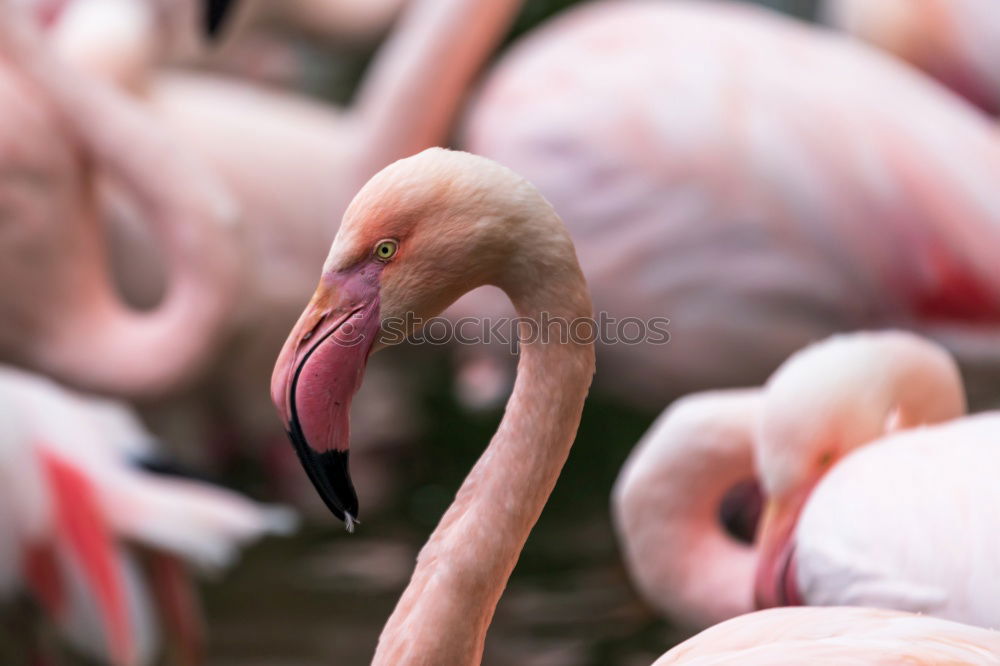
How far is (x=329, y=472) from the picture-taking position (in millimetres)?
1503

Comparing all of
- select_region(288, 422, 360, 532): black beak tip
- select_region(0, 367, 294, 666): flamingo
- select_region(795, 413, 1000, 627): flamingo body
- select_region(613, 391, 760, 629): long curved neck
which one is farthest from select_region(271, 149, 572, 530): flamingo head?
select_region(0, 367, 294, 666): flamingo

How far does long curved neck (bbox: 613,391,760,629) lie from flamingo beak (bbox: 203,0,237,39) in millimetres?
1780

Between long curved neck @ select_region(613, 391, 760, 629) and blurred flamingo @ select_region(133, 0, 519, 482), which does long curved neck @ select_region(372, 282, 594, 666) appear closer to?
long curved neck @ select_region(613, 391, 760, 629)

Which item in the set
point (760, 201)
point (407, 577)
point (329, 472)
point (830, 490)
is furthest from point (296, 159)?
point (329, 472)

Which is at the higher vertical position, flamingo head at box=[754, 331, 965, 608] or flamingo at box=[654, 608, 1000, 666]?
flamingo at box=[654, 608, 1000, 666]

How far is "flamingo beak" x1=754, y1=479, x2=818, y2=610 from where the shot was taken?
2.13m

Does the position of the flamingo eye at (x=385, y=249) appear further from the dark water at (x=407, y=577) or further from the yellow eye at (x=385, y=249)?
the dark water at (x=407, y=577)

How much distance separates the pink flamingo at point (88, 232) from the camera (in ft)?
11.2

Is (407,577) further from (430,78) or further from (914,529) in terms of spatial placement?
(914,529)

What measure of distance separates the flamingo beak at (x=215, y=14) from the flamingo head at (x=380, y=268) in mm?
2400

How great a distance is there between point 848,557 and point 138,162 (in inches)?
79.9

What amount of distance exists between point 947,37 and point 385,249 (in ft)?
11.9

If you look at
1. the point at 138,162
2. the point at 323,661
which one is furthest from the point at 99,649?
the point at 138,162

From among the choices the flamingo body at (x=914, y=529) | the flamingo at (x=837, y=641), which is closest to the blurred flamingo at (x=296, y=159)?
the flamingo body at (x=914, y=529)
